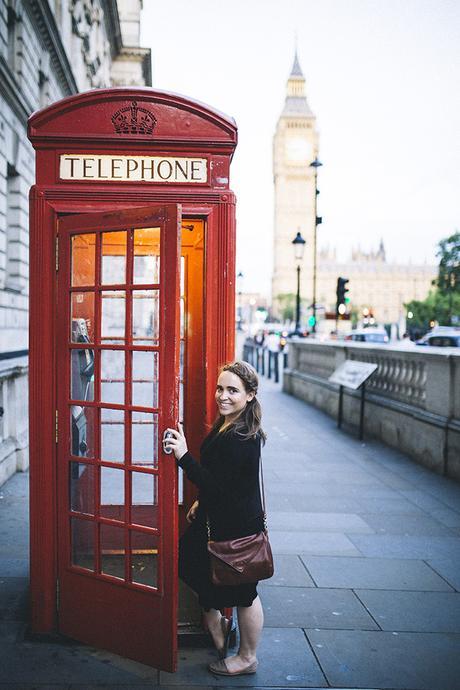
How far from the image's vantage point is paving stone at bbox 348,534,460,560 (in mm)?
5379

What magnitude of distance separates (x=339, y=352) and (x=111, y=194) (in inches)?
415

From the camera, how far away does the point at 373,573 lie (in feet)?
16.3

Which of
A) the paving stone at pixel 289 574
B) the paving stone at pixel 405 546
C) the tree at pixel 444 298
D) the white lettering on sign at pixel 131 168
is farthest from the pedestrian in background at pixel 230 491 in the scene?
the tree at pixel 444 298

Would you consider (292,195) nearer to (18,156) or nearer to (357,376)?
(357,376)

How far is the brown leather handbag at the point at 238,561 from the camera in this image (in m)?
3.23

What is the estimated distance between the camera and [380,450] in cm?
990

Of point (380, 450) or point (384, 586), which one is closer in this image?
point (384, 586)

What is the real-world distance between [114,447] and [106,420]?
209mm

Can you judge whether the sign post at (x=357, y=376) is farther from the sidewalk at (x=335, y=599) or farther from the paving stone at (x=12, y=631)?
the paving stone at (x=12, y=631)

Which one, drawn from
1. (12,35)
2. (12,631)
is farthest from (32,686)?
(12,35)

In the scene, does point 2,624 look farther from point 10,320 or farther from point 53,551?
point 10,320

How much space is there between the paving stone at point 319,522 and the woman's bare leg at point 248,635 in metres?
2.60

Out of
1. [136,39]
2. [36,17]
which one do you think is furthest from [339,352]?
[136,39]

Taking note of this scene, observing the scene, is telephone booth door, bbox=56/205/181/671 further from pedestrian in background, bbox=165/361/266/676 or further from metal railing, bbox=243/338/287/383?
metal railing, bbox=243/338/287/383
